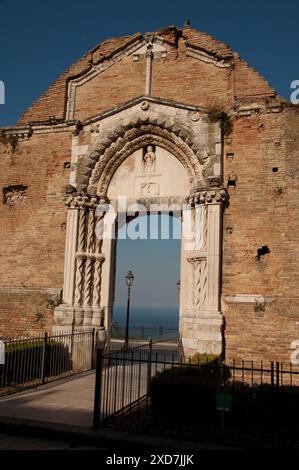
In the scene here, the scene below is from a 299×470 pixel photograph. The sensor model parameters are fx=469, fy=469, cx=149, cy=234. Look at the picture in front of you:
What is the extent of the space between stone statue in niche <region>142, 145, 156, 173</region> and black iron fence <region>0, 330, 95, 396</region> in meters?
4.93

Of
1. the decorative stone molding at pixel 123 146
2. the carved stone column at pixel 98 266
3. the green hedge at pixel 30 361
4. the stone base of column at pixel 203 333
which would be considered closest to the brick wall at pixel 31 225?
the decorative stone molding at pixel 123 146

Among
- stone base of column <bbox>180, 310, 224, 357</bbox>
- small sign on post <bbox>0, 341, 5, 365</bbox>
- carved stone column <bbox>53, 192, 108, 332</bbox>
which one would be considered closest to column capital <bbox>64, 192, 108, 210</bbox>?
carved stone column <bbox>53, 192, 108, 332</bbox>

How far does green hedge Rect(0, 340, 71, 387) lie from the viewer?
32.7 ft

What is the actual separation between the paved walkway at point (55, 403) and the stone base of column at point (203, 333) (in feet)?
8.94

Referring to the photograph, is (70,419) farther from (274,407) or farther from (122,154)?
(122,154)

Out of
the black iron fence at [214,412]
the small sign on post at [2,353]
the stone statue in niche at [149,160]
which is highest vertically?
the stone statue in niche at [149,160]

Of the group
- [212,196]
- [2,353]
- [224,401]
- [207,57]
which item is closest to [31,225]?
[2,353]

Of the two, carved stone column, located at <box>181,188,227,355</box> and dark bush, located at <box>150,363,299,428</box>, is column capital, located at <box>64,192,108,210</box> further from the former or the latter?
dark bush, located at <box>150,363,299,428</box>

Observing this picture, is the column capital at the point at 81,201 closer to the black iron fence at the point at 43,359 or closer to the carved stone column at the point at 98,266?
the carved stone column at the point at 98,266

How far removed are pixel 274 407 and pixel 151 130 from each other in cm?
901

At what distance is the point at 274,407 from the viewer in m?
6.74

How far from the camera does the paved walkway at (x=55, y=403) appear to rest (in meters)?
7.43

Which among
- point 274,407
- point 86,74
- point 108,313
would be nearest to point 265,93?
point 86,74

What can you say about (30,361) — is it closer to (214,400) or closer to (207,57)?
(214,400)
